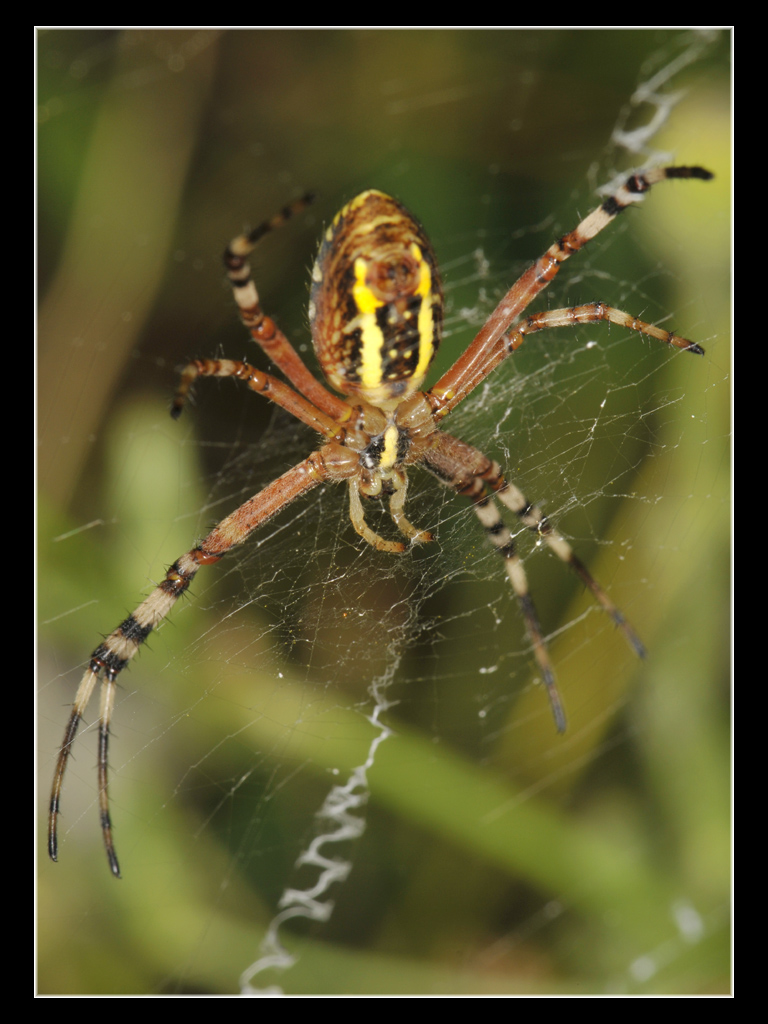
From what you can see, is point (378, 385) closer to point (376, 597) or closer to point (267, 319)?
point (267, 319)

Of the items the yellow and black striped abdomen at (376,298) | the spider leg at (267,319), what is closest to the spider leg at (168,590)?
the spider leg at (267,319)

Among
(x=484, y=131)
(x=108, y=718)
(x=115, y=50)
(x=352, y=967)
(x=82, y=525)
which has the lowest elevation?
(x=352, y=967)

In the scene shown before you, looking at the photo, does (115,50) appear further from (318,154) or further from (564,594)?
(564,594)

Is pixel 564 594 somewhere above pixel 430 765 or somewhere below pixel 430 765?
above

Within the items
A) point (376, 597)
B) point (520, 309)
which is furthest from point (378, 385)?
point (376, 597)

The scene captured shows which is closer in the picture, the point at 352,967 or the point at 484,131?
the point at 352,967

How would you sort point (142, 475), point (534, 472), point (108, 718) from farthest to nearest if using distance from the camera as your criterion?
point (142, 475), point (534, 472), point (108, 718)

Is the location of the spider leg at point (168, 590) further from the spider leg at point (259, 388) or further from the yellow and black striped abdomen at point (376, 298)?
the yellow and black striped abdomen at point (376, 298)

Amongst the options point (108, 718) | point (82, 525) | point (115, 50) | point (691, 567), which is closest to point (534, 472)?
point (691, 567)
